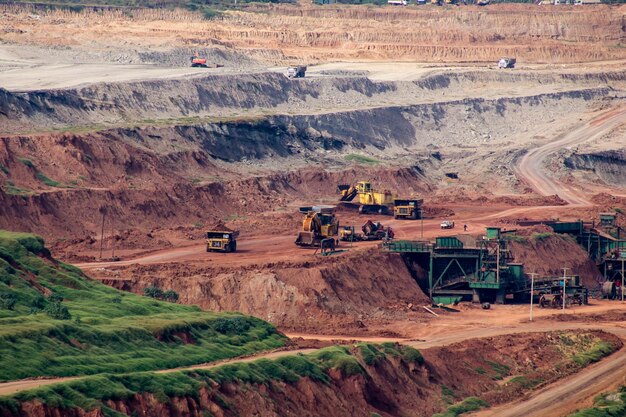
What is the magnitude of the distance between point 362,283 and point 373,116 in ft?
245

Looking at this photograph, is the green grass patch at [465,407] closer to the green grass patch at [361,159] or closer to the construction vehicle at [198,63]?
the green grass patch at [361,159]

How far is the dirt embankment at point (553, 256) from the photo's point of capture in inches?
4360

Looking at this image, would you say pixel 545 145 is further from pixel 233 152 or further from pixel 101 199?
pixel 101 199

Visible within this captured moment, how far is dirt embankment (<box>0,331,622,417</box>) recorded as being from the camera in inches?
2203

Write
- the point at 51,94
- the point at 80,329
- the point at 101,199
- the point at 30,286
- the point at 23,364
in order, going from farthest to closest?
the point at 51,94, the point at 101,199, the point at 30,286, the point at 80,329, the point at 23,364

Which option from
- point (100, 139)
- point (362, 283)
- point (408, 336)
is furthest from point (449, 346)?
point (100, 139)

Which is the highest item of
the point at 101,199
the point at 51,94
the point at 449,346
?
the point at 51,94

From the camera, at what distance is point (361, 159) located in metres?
149

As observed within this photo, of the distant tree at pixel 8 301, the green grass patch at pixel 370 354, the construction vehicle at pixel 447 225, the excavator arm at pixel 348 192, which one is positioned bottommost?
the green grass patch at pixel 370 354

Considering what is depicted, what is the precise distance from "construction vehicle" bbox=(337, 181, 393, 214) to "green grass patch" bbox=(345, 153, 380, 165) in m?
18.8

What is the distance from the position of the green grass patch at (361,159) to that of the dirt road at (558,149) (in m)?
15.9

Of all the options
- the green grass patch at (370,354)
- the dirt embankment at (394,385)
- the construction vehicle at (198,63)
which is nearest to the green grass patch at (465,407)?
the dirt embankment at (394,385)

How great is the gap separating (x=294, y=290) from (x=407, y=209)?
3778 cm

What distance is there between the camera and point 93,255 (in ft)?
314
